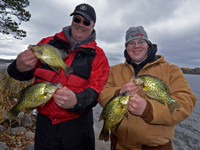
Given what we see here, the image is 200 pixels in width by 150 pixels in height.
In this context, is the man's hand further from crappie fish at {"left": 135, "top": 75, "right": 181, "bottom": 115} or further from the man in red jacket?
crappie fish at {"left": 135, "top": 75, "right": 181, "bottom": 115}

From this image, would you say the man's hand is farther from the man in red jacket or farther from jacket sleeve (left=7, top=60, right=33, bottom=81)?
jacket sleeve (left=7, top=60, right=33, bottom=81)

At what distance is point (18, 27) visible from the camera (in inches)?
567

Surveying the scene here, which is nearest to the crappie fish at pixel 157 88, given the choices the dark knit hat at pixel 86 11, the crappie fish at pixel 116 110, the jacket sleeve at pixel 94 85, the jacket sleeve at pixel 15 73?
the crappie fish at pixel 116 110

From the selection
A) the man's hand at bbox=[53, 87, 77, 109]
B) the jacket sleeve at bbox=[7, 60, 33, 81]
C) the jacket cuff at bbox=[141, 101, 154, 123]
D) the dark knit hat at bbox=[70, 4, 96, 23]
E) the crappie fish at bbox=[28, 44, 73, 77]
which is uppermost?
the dark knit hat at bbox=[70, 4, 96, 23]

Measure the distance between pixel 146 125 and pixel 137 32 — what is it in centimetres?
204

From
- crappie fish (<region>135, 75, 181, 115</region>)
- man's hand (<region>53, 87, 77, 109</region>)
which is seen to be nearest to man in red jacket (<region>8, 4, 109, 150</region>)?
Result: man's hand (<region>53, 87, 77, 109</region>)

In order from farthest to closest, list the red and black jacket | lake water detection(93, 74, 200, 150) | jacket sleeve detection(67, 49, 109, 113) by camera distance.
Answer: lake water detection(93, 74, 200, 150)
the red and black jacket
jacket sleeve detection(67, 49, 109, 113)

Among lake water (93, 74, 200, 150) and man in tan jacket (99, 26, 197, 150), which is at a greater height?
man in tan jacket (99, 26, 197, 150)

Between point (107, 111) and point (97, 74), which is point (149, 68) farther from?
point (107, 111)

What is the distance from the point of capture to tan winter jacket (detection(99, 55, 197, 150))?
237 cm

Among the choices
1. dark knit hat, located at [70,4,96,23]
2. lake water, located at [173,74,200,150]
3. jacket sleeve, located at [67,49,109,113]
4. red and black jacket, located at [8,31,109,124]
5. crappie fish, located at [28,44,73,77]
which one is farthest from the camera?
lake water, located at [173,74,200,150]

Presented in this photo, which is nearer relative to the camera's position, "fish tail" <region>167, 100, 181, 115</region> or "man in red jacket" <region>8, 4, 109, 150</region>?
"fish tail" <region>167, 100, 181, 115</region>

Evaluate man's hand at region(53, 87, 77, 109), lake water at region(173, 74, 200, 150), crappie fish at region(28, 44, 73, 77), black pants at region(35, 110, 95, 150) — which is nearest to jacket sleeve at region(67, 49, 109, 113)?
man's hand at region(53, 87, 77, 109)

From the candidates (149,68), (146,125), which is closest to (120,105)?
(146,125)
